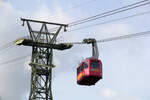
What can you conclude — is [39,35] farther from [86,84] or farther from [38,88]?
[86,84]

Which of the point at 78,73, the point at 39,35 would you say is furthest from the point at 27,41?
the point at 78,73

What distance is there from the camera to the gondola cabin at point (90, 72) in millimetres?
73300

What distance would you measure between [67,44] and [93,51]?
40.5 feet

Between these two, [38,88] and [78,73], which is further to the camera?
[38,88]

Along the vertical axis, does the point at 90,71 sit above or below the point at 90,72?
above

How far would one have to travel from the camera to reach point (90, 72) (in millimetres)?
73312

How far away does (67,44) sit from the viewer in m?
89.1

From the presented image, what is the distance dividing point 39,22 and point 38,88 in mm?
10117

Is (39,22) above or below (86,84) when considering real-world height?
above

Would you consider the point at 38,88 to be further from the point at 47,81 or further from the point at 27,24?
the point at 27,24

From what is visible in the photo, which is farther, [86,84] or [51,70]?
[51,70]

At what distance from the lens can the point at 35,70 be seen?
88.6 meters

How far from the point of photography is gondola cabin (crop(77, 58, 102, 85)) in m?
73.3

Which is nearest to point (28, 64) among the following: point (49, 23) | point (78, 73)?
point (49, 23)
